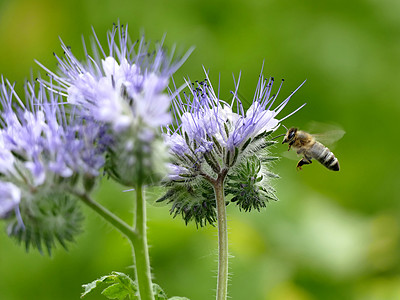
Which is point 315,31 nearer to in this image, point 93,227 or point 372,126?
point 372,126

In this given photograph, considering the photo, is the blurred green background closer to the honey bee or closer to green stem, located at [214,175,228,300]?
the honey bee

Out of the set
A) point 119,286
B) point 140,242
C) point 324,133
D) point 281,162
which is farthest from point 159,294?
point 281,162

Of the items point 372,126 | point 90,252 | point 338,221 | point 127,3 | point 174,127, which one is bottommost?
point 174,127

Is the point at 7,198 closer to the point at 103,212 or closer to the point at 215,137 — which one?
the point at 103,212

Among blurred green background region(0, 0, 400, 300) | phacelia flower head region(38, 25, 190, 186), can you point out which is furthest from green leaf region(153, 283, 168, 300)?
blurred green background region(0, 0, 400, 300)

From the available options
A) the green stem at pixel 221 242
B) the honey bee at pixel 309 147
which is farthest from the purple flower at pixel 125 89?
the honey bee at pixel 309 147

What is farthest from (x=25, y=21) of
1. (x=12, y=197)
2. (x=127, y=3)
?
(x=12, y=197)

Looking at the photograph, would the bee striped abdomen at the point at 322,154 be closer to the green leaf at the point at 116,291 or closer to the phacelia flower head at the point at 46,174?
the green leaf at the point at 116,291
